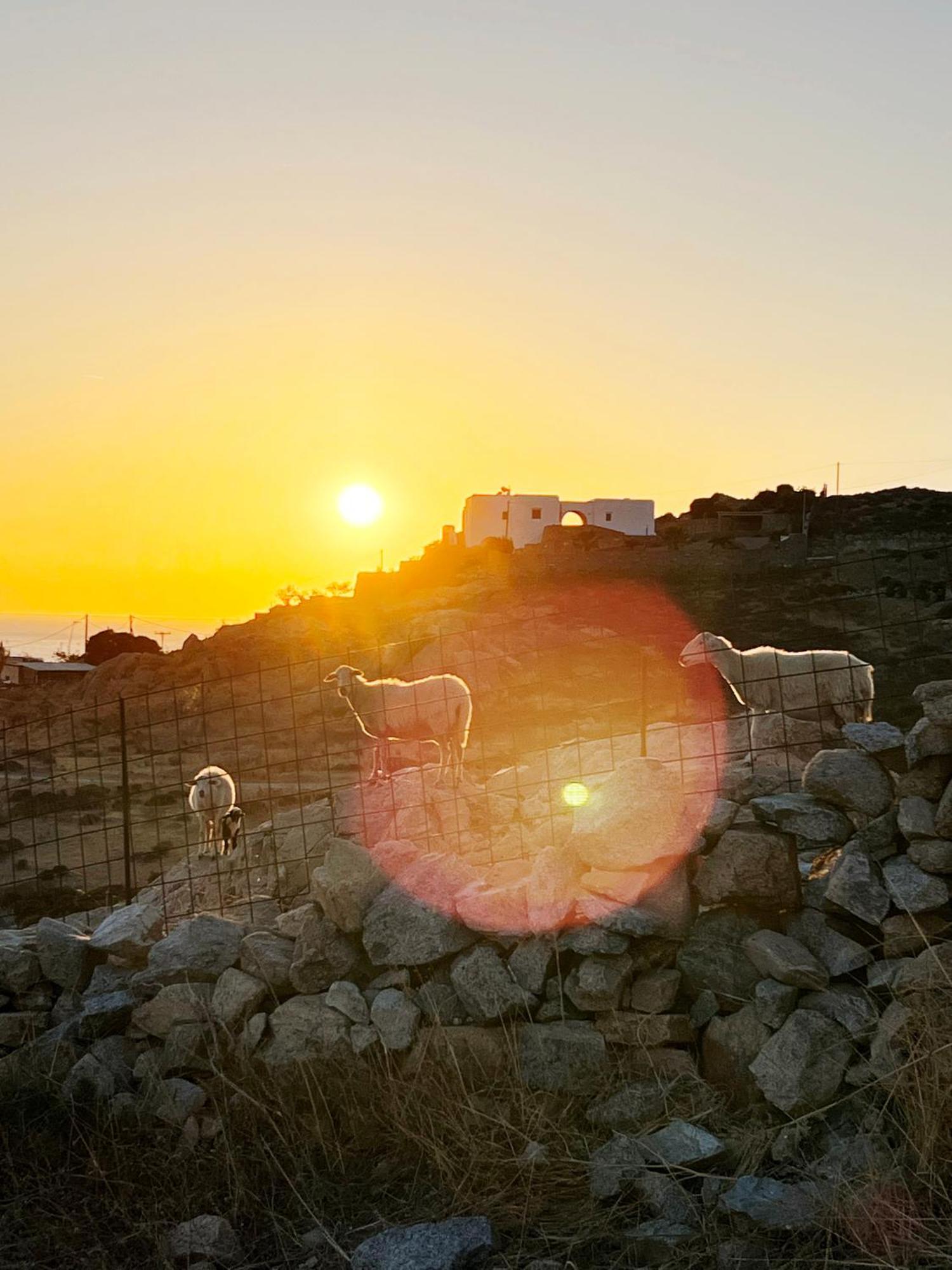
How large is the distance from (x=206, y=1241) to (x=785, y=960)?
3057mm

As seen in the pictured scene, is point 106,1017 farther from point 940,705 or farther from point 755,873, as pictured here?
point 940,705

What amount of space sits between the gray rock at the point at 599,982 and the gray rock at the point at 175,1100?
213cm

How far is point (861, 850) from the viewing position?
6.23 metres

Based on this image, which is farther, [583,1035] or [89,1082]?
[89,1082]

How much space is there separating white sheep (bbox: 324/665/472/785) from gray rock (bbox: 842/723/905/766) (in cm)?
809

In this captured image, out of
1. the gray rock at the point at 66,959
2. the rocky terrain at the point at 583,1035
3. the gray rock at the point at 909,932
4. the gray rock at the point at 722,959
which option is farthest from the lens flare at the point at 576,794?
the gray rock at the point at 66,959

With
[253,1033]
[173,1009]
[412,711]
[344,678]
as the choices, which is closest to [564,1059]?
[253,1033]

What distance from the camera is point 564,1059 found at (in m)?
6.17

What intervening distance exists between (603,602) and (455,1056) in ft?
143

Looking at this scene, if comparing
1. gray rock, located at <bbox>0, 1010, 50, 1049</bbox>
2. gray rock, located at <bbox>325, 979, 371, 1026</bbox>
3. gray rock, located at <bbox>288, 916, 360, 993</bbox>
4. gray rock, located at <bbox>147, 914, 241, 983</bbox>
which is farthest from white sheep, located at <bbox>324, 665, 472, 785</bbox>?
gray rock, located at <bbox>325, 979, 371, 1026</bbox>

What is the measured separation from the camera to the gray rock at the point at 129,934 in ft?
25.6

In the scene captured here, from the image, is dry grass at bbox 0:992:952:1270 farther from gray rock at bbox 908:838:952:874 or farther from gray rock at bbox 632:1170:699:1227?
gray rock at bbox 908:838:952:874

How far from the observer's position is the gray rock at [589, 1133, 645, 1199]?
5.37m

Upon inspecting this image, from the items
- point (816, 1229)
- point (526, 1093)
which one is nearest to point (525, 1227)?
point (526, 1093)
